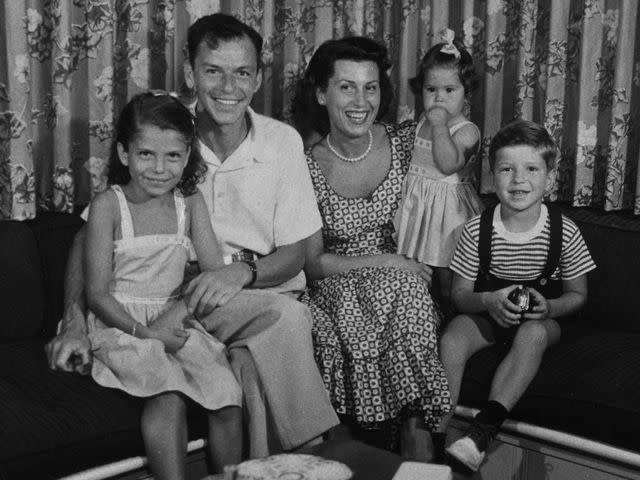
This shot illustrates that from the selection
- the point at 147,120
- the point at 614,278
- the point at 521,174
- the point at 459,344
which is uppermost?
the point at 147,120

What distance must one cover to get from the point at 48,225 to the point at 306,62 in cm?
114

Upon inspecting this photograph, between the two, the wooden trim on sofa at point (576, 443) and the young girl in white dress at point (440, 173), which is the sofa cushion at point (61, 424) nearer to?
the wooden trim on sofa at point (576, 443)

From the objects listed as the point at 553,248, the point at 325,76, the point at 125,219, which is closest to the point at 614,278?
the point at 553,248

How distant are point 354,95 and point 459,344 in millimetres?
830

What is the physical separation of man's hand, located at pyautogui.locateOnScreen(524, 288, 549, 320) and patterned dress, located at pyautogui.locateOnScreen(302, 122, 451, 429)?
0.26 metres

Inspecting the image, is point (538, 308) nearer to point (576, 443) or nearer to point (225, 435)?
point (576, 443)

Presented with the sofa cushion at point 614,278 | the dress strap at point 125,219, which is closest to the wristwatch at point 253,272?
the dress strap at point 125,219

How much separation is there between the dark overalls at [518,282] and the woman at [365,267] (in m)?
0.17

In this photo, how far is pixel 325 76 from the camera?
288 cm

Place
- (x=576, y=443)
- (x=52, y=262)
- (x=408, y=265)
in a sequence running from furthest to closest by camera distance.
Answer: (x=408, y=265), (x=52, y=262), (x=576, y=443)

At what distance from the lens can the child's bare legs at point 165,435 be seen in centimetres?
212

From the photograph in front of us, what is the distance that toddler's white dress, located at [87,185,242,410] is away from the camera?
2.16 metres

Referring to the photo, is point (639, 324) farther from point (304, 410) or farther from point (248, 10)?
point (248, 10)

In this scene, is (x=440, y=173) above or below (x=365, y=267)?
above
